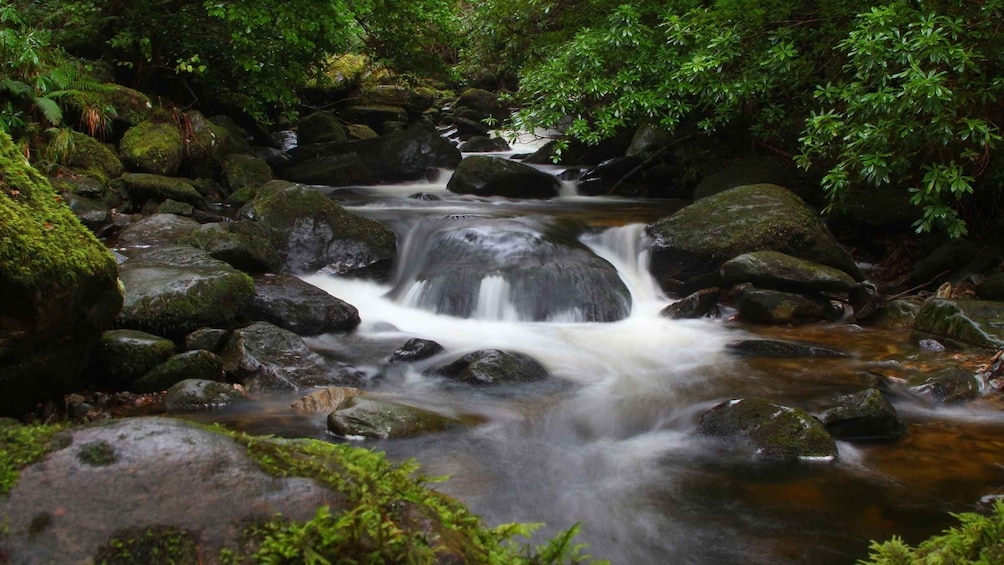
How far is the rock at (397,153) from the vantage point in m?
16.2

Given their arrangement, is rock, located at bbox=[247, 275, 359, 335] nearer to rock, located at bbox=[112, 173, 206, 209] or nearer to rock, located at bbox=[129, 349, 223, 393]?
rock, located at bbox=[129, 349, 223, 393]

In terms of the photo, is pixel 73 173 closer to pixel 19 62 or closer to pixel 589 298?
pixel 19 62

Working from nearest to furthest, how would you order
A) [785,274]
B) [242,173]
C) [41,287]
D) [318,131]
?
[41,287] < [785,274] < [242,173] < [318,131]

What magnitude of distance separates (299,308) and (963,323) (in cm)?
708

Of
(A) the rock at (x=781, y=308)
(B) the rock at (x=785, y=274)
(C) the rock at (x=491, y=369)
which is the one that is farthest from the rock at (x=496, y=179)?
(C) the rock at (x=491, y=369)

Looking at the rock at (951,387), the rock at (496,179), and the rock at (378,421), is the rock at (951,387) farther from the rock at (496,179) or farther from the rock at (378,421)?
the rock at (496,179)

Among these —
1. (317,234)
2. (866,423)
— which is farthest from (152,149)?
(866,423)

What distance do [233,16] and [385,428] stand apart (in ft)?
30.1

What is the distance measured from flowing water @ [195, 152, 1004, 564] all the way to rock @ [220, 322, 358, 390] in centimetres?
34

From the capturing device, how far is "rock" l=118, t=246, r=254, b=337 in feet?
21.9

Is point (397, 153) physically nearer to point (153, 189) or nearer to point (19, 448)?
point (153, 189)

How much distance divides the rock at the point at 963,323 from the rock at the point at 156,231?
8.64 meters

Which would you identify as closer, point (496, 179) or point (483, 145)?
point (496, 179)

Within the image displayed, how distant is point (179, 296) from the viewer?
6.86 meters
